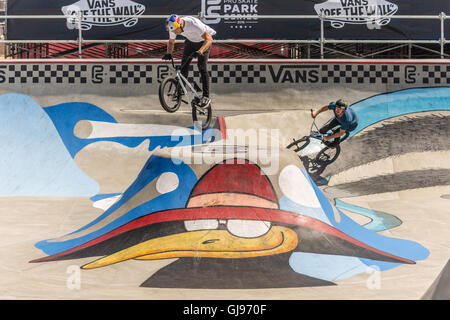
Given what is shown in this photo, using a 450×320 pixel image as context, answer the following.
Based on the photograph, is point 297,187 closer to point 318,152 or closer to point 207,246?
point 207,246

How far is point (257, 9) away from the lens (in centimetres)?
1246

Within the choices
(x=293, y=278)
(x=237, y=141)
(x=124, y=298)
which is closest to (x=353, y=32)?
(x=237, y=141)

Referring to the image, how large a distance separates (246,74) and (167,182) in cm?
550

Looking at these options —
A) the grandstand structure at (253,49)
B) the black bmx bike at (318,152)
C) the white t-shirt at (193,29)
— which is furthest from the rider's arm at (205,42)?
the black bmx bike at (318,152)

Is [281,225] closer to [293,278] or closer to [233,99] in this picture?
[293,278]

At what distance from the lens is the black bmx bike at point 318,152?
10.9 m

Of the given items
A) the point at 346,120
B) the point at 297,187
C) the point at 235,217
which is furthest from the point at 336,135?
the point at 235,217

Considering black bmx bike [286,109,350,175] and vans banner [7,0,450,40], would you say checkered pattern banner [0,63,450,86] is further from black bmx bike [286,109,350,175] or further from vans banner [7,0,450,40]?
black bmx bike [286,109,350,175]

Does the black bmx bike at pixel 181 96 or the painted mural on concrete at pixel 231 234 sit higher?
the black bmx bike at pixel 181 96

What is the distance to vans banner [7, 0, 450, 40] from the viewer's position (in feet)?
40.3

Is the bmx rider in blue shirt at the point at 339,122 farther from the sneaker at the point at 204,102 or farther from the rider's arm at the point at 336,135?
the sneaker at the point at 204,102

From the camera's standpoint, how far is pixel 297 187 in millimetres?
7344

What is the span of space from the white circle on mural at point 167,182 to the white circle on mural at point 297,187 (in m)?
1.59

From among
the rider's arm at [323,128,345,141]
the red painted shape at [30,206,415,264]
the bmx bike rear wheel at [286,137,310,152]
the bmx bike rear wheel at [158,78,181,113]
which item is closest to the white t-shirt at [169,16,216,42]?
the bmx bike rear wheel at [158,78,181,113]
